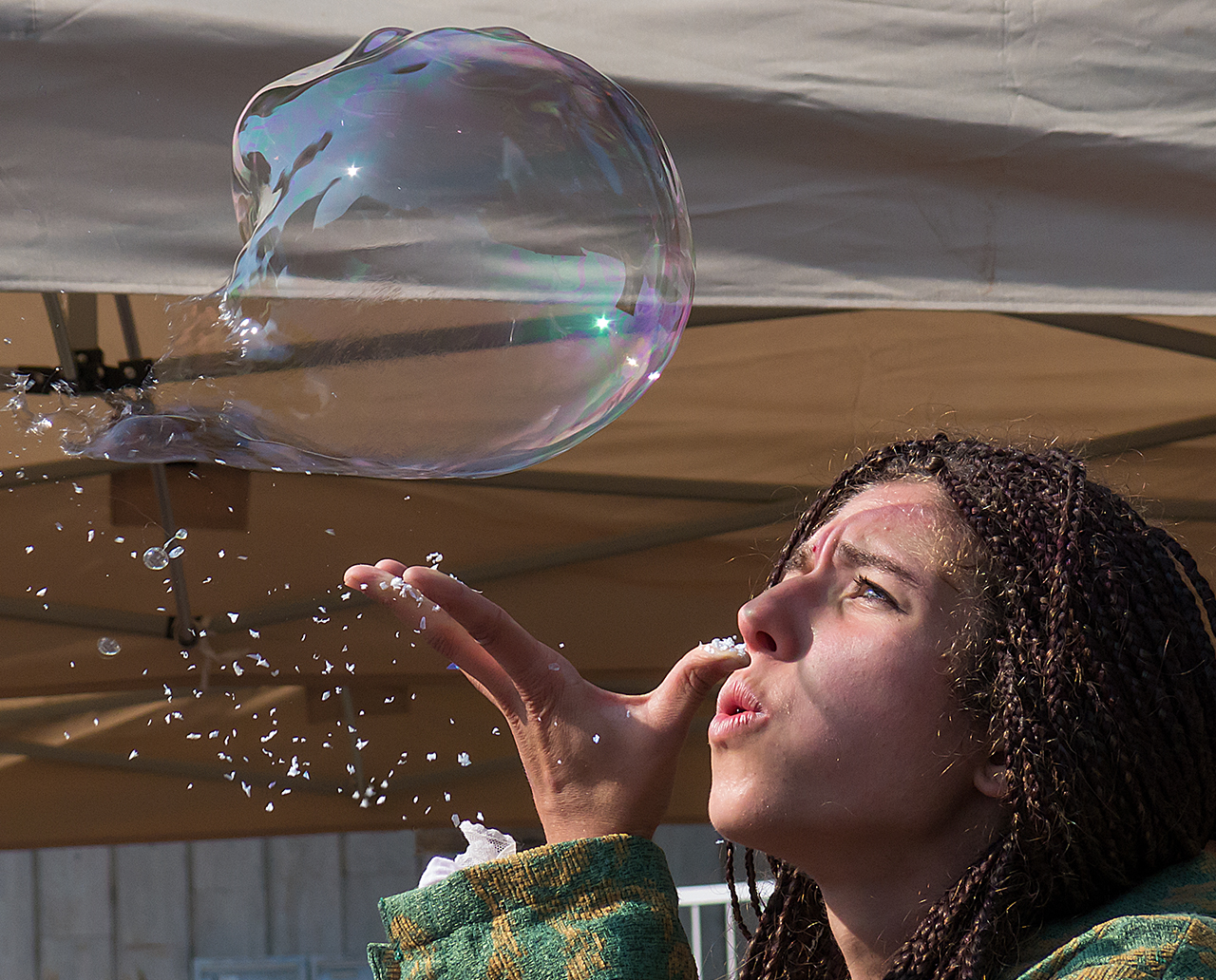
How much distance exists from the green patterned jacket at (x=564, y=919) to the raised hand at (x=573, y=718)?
48mm

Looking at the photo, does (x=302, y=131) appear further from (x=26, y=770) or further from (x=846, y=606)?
(x=26, y=770)

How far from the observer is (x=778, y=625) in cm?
113

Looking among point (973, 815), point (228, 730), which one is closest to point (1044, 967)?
point (973, 815)

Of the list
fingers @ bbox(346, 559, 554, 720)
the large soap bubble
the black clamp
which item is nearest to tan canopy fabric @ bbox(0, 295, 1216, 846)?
the black clamp

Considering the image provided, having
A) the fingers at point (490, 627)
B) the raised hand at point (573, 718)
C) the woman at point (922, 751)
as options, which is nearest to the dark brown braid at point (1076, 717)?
the woman at point (922, 751)

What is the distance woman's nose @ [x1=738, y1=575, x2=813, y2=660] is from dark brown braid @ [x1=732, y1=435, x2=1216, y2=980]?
0.13m

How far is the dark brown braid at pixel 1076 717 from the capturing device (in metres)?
1.03

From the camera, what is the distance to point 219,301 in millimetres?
1258

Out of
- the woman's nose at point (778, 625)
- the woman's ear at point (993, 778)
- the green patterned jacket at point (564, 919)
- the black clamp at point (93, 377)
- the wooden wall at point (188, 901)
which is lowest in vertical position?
the wooden wall at point (188, 901)

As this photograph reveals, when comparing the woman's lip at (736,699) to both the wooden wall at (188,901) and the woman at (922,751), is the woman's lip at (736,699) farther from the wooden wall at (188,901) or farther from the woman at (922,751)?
the wooden wall at (188,901)

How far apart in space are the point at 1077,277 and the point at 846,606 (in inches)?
17.7

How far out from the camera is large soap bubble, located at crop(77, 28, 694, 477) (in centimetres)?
120

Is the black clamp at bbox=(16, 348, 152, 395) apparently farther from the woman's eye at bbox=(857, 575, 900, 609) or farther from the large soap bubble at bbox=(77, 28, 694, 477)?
the woman's eye at bbox=(857, 575, 900, 609)

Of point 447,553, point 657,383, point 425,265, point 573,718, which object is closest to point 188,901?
point 447,553
